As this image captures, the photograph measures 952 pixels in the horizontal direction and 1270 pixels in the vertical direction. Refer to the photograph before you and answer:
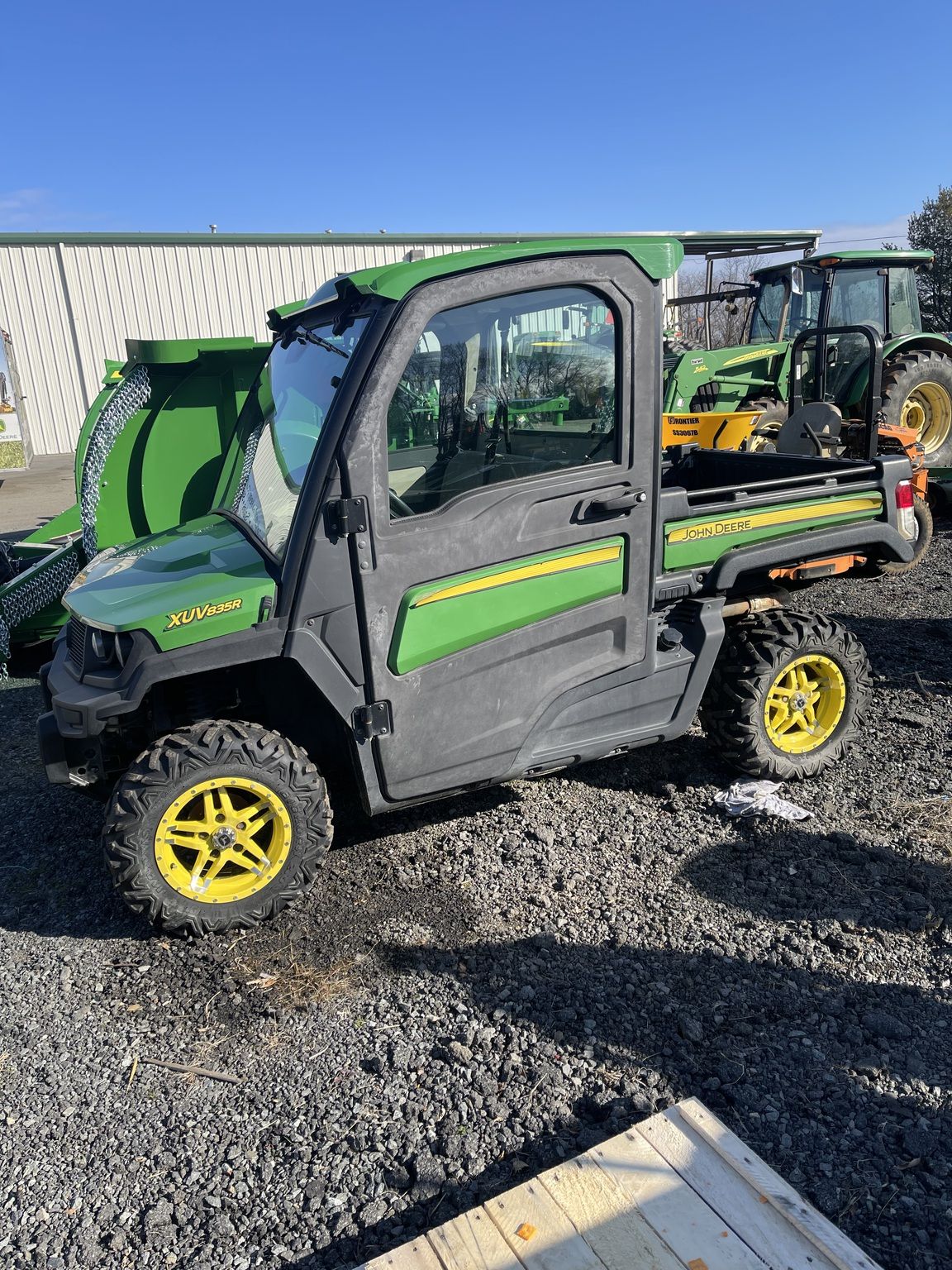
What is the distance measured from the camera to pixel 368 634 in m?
3.12

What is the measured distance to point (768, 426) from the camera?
9242mm

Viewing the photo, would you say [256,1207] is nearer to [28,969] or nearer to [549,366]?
[28,969]

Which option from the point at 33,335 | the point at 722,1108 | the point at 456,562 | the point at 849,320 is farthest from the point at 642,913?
the point at 33,335

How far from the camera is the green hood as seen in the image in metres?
3.01

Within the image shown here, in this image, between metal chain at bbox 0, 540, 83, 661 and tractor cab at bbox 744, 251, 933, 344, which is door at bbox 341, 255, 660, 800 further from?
tractor cab at bbox 744, 251, 933, 344

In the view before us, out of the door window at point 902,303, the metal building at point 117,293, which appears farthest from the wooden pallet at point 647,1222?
the metal building at point 117,293

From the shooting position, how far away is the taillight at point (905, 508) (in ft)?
14.2

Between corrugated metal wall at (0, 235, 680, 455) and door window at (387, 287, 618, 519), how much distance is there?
16.9 meters

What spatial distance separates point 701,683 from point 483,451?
4.59 feet

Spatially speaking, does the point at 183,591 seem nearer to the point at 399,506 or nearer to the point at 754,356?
the point at 399,506

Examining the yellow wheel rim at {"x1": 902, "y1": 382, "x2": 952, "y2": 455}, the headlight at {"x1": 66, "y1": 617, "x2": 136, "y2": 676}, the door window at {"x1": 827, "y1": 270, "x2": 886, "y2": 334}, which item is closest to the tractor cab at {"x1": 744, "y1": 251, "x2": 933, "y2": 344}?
the door window at {"x1": 827, "y1": 270, "x2": 886, "y2": 334}

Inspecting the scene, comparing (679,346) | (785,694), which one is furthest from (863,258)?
(785,694)

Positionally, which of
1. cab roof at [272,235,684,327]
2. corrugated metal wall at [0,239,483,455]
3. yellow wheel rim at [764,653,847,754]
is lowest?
yellow wheel rim at [764,653,847,754]

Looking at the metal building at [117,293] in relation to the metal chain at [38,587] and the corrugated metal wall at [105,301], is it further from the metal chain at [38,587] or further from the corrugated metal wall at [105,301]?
the metal chain at [38,587]
